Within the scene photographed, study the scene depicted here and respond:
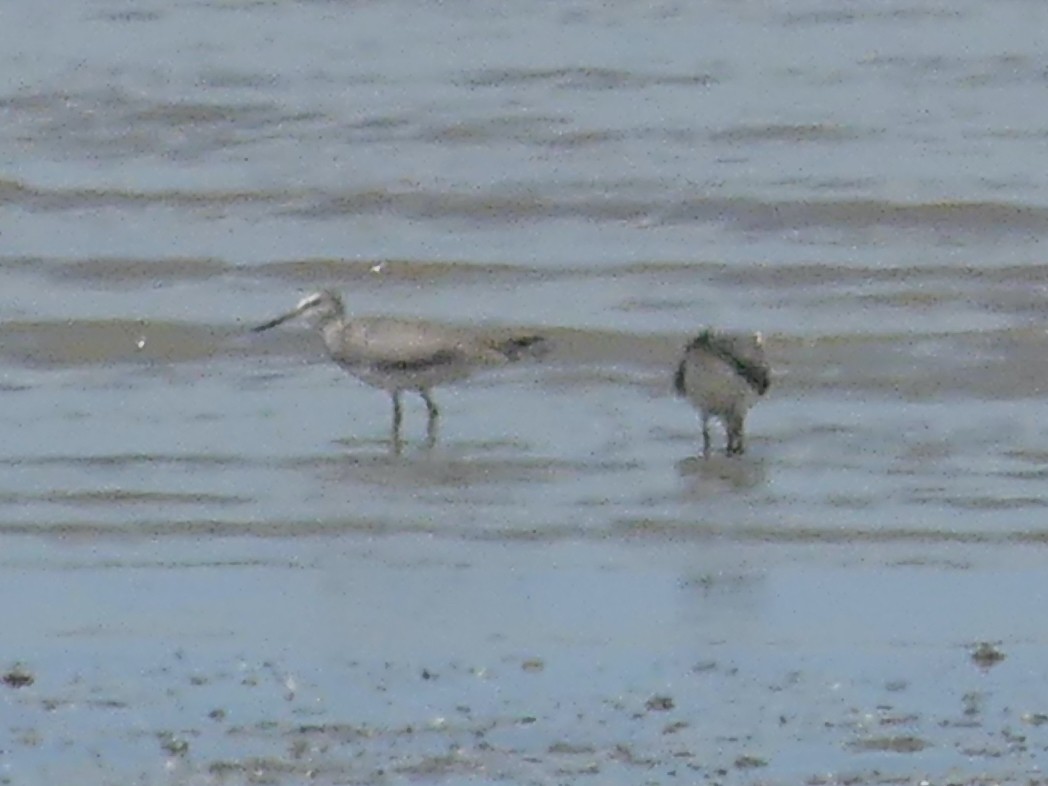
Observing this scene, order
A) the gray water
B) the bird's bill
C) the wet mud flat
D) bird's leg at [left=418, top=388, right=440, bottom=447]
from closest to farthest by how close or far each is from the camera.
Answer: the wet mud flat → the gray water → bird's leg at [left=418, top=388, right=440, bottom=447] → the bird's bill

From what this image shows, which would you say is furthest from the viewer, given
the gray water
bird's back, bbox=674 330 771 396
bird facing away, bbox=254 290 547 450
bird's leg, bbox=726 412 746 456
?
bird facing away, bbox=254 290 547 450

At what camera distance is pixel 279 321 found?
12227 mm

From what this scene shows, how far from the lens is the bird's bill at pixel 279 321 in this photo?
39.4 ft

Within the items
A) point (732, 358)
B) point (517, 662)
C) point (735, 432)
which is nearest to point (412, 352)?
point (732, 358)

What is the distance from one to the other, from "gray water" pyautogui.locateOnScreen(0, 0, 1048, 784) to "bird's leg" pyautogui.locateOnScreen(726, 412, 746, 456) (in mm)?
75

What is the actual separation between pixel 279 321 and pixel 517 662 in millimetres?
4952

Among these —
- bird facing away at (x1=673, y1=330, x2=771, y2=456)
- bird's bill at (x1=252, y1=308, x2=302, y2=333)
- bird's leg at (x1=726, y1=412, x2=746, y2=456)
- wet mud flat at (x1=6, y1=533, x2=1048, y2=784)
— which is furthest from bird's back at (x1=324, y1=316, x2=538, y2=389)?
wet mud flat at (x1=6, y1=533, x2=1048, y2=784)

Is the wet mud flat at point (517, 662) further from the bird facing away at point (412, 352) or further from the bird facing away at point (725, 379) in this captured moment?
the bird facing away at point (412, 352)

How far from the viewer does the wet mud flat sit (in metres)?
6.51

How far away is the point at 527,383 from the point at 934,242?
3.59 meters

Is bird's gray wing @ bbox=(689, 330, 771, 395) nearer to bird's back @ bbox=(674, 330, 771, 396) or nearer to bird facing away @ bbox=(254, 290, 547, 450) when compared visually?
bird's back @ bbox=(674, 330, 771, 396)

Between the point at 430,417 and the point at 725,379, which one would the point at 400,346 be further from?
the point at 725,379

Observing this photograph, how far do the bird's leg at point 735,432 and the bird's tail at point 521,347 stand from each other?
4.04 ft

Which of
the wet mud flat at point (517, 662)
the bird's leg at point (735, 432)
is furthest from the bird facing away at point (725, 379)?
the wet mud flat at point (517, 662)
